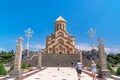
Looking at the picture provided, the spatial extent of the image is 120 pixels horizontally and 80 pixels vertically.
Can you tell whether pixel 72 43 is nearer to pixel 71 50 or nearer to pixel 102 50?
pixel 71 50

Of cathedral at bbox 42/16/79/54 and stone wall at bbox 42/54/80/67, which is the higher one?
cathedral at bbox 42/16/79/54

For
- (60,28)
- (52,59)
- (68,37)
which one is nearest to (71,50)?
(68,37)

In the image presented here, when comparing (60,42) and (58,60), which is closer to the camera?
(58,60)

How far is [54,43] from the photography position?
46.6 meters

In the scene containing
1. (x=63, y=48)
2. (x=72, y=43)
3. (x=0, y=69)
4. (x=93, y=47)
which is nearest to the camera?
(x=0, y=69)

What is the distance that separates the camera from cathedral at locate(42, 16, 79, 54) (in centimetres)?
4472

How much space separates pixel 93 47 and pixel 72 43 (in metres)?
11.0

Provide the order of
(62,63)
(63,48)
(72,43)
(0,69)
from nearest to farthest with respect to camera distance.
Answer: (0,69), (62,63), (63,48), (72,43)

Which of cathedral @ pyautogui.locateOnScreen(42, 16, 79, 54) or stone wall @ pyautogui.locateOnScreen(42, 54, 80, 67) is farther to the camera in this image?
cathedral @ pyautogui.locateOnScreen(42, 16, 79, 54)

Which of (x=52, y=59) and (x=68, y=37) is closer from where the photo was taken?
(x=52, y=59)

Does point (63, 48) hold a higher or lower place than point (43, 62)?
higher

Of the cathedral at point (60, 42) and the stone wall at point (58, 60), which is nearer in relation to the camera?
the stone wall at point (58, 60)

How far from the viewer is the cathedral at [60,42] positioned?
44.7 m

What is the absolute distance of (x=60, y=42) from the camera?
45.5 metres
